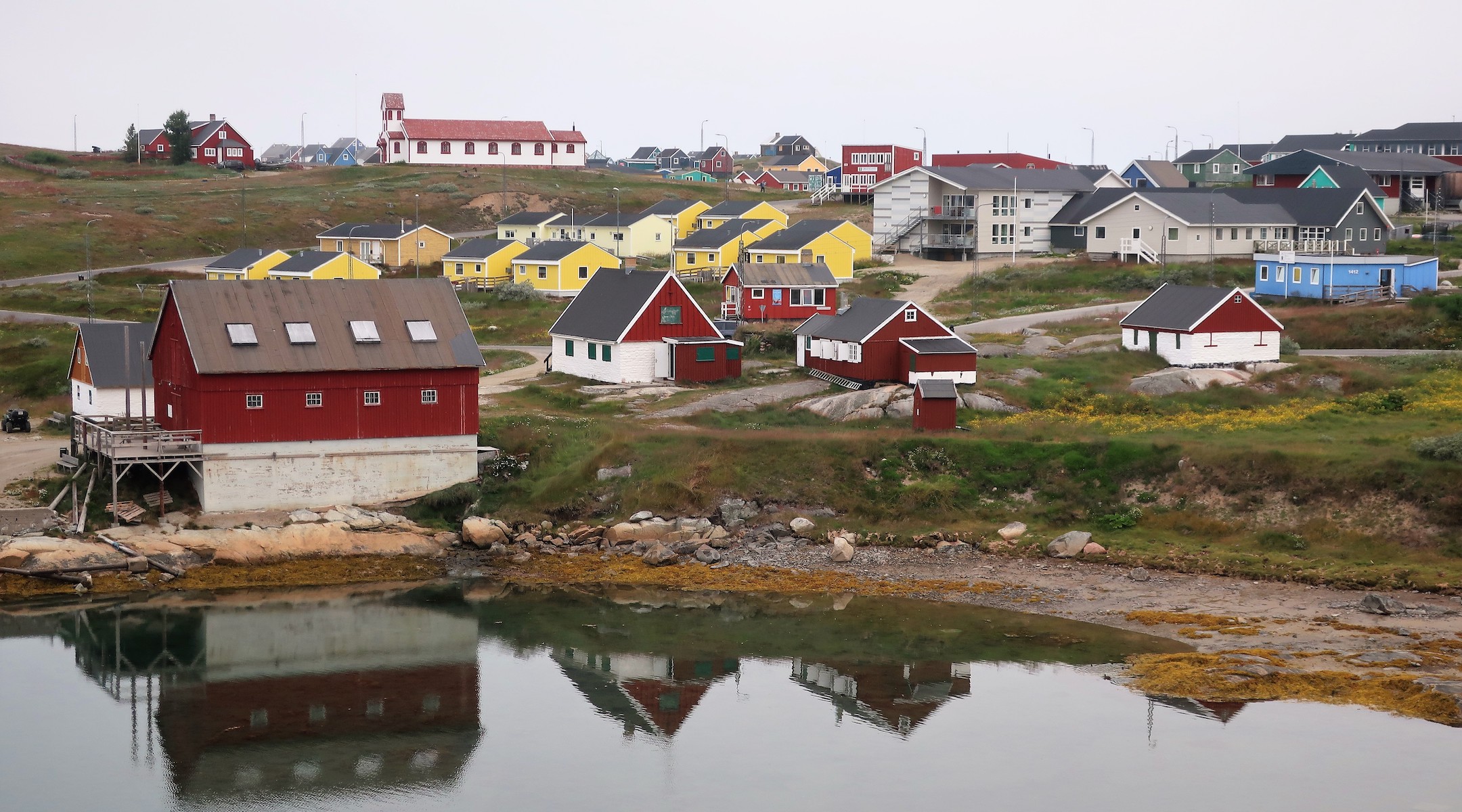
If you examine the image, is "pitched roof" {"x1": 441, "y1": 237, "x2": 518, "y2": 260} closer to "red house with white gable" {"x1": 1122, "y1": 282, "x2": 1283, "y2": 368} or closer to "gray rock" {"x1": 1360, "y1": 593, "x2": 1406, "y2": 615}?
"red house with white gable" {"x1": 1122, "y1": 282, "x2": 1283, "y2": 368}

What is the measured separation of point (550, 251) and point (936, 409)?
36.2m

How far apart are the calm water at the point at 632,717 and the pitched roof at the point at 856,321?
600 inches

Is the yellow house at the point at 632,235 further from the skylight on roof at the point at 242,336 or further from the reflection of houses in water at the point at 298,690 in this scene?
the reflection of houses in water at the point at 298,690

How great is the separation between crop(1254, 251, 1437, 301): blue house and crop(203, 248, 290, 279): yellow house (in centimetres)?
4938

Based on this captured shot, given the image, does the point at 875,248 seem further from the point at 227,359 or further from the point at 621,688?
the point at 621,688

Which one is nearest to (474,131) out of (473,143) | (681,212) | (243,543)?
(473,143)

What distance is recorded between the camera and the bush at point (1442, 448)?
35656 mm

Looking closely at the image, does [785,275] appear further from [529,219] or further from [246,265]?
[529,219]

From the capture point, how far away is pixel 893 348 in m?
47.6

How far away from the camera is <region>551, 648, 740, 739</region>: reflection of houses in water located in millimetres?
28547

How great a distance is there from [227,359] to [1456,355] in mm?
38579

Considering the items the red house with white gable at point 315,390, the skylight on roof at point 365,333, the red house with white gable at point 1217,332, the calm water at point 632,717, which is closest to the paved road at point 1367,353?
the red house with white gable at point 1217,332

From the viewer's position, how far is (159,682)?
1190 inches

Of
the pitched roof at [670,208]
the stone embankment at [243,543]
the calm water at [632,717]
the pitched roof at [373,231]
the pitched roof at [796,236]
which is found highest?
the pitched roof at [670,208]
